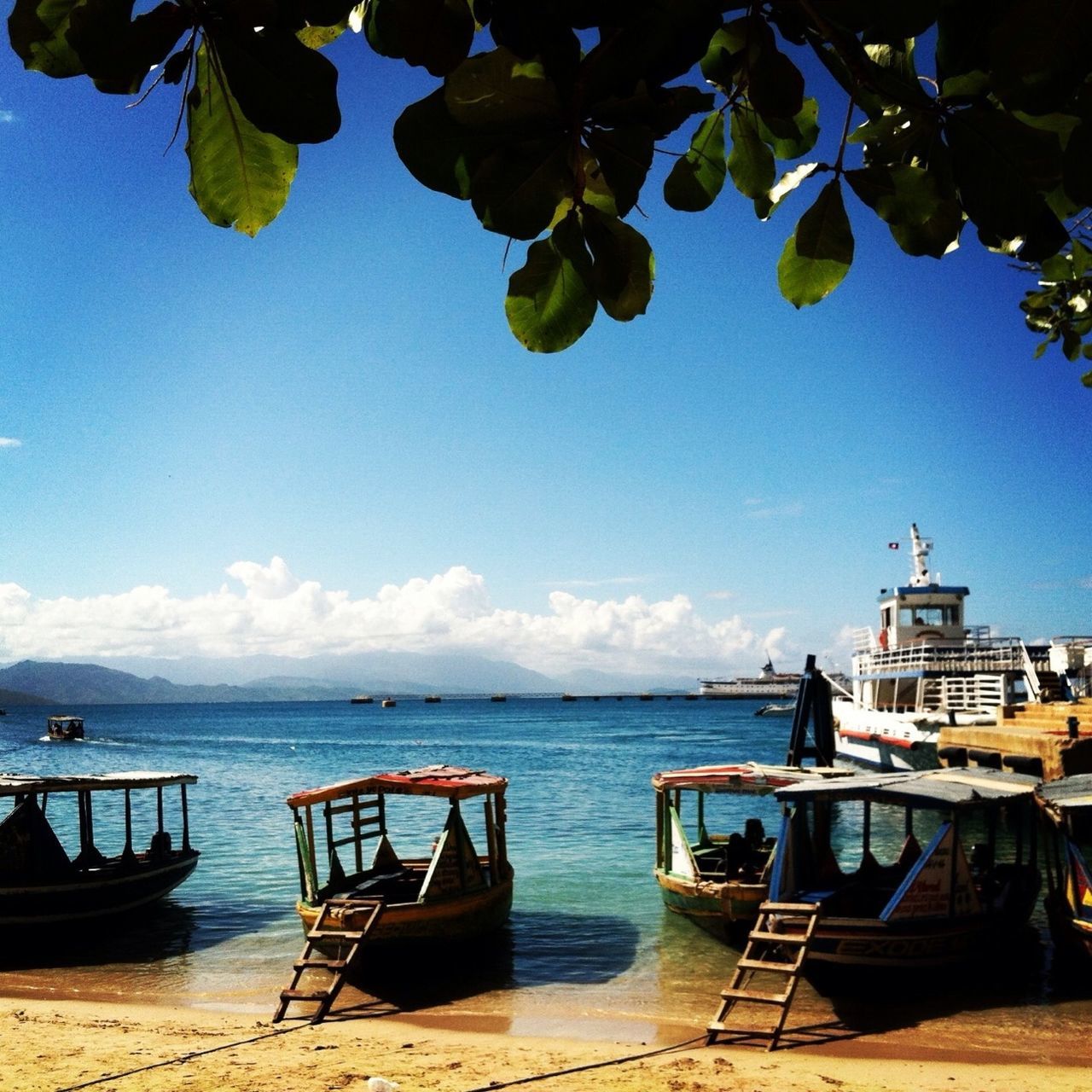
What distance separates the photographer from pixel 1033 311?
3.78 metres

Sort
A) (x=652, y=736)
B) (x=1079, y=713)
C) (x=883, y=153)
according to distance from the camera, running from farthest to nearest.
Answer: (x=652, y=736) → (x=1079, y=713) → (x=883, y=153)

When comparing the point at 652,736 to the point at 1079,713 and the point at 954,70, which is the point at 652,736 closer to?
the point at 1079,713

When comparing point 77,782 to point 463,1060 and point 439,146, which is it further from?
point 439,146

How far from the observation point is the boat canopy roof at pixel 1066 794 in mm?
12578

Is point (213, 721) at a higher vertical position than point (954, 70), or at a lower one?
lower

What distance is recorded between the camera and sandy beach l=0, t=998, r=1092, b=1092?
Answer: 9086mm

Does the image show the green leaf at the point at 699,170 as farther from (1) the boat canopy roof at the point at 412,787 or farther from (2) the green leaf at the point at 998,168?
(1) the boat canopy roof at the point at 412,787

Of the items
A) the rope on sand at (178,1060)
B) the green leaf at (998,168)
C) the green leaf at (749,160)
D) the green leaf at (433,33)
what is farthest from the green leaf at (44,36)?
the rope on sand at (178,1060)

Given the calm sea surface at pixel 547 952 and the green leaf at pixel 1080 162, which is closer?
the green leaf at pixel 1080 162

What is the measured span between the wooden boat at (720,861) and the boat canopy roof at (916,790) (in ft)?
4.96

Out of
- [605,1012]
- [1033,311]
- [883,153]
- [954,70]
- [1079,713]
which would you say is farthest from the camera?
[1079,713]

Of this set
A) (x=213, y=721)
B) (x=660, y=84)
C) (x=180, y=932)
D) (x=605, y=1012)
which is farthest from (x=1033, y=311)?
(x=213, y=721)

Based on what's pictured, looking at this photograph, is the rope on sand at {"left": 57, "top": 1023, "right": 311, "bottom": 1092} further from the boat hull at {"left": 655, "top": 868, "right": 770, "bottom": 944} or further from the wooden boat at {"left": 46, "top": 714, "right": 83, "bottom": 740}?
the wooden boat at {"left": 46, "top": 714, "right": 83, "bottom": 740}

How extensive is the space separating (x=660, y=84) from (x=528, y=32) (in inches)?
6.7
